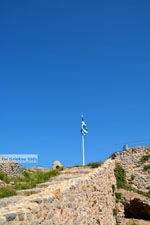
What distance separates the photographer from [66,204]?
644 centimetres

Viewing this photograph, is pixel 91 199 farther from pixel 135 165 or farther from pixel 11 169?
pixel 11 169

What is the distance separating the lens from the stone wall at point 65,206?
4.73 meters

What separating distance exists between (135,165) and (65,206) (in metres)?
10.9

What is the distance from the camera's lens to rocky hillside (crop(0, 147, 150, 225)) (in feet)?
16.9

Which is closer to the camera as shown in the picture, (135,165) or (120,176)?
(120,176)

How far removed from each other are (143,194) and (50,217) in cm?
1069

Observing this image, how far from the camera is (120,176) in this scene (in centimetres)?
1591

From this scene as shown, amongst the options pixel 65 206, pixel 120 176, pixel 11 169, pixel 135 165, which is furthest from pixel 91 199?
pixel 11 169

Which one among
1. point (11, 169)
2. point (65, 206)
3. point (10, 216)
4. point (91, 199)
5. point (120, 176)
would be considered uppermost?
point (11, 169)

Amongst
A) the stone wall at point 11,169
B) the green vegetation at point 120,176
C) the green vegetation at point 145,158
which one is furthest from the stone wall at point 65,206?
the stone wall at point 11,169

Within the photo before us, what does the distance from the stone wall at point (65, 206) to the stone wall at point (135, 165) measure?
5796 millimetres

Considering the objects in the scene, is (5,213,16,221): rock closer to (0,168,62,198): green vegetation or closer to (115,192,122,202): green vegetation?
(0,168,62,198): green vegetation

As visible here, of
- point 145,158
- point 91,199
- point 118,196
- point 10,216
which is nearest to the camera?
point 10,216

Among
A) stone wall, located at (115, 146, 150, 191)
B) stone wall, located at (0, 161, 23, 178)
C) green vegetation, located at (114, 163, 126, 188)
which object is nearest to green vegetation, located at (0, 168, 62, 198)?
stone wall, located at (0, 161, 23, 178)
